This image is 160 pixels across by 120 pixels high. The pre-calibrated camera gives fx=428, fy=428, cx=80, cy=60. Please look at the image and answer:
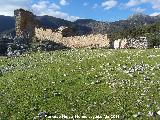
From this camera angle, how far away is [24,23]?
6241 centimetres

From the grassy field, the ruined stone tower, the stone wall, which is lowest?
the grassy field

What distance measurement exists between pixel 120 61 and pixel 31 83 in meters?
8.01

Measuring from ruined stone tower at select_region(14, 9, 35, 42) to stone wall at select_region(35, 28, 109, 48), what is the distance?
1.78m

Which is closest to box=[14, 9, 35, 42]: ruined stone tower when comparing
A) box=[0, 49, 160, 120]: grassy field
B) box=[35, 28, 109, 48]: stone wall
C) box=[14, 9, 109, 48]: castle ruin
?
box=[14, 9, 109, 48]: castle ruin

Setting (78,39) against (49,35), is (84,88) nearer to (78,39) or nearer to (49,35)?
(78,39)

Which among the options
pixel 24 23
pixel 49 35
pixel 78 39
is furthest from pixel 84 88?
pixel 24 23

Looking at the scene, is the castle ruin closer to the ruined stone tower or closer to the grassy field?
the ruined stone tower

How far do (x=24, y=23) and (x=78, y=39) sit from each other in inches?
347

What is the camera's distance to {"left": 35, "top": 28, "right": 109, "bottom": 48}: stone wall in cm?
5788

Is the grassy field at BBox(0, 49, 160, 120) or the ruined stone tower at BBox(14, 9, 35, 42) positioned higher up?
the ruined stone tower at BBox(14, 9, 35, 42)

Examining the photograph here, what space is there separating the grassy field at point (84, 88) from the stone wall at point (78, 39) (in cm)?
2317

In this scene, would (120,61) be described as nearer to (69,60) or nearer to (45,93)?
(69,60)

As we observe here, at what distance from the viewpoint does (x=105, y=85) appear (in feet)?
82.9

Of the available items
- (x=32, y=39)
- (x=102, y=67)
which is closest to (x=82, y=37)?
(x=32, y=39)
